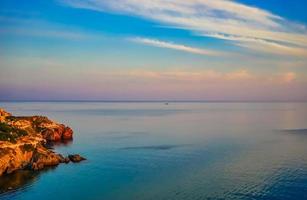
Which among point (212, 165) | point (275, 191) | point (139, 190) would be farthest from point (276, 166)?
point (139, 190)

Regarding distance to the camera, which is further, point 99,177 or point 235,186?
point 99,177

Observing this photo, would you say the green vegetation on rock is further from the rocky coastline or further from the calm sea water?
the calm sea water

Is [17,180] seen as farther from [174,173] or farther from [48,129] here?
[48,129]

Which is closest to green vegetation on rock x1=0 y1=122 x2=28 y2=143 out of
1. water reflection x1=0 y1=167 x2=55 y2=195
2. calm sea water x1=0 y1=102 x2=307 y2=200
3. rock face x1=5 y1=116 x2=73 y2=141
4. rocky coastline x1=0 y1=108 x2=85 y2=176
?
rocky coastline x1=0 y1=108 x2=85 y2=176

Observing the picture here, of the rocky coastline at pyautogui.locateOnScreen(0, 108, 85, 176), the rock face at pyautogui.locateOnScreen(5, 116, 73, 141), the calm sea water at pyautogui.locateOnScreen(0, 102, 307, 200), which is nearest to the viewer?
the calm sea water at pyautogui.locateOnScreen(0, 102, 307, 200)

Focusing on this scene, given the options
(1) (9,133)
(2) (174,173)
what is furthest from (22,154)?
(2) (174,173)

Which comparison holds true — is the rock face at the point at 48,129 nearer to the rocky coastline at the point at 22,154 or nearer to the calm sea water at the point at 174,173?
the calm sea water at the point at 174,173

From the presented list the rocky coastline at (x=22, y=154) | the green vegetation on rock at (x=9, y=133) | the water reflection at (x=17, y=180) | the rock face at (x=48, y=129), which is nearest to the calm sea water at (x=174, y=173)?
the water reflection at (x=17, y=180)

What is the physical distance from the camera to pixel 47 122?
144 metres

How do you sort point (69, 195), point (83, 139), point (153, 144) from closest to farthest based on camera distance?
1. point (69, 195)
2. point (153, 144)
3. point (83, 139)

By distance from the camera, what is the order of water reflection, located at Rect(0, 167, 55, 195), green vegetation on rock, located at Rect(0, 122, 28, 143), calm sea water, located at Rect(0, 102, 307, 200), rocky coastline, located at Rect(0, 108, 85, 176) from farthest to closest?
green vegetation on rock, located at Rect(0, 122, 28, 143)
rocky coastline, located at Rect(0, 108, 85, 176)
water reflection, located at Rect(0, 167, 55, 195)
calm sea water, located at Rect(0, 102, 307, 200)

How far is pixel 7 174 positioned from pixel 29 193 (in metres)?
15.8

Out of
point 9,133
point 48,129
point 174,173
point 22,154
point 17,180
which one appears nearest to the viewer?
point 17,180

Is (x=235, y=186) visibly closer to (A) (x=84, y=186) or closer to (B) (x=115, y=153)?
(A) (x=84, y=186)
